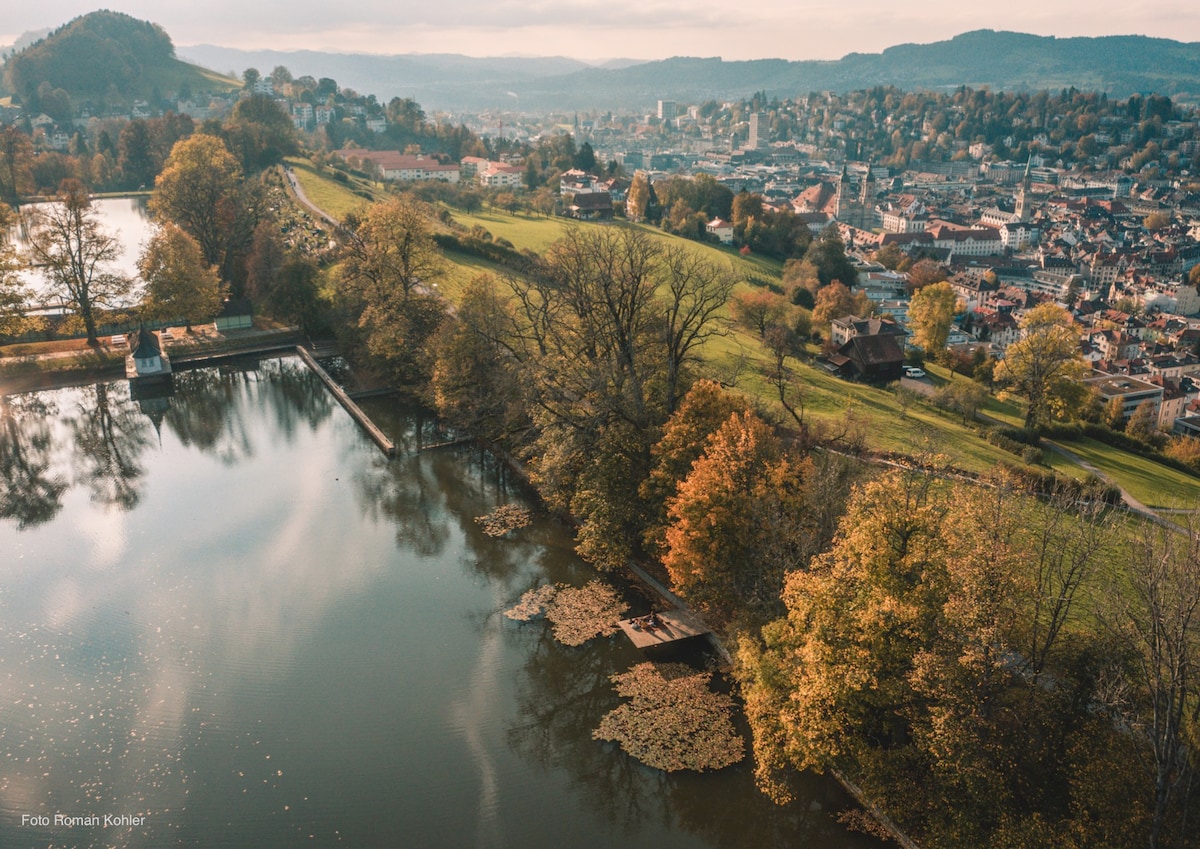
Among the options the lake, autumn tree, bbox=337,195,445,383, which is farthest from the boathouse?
the lake

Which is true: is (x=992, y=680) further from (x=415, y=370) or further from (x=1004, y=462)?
(x=415, y=370)

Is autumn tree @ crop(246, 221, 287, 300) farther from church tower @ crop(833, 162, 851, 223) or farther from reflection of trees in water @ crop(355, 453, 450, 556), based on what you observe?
church tower @ crop(833, 162, 851, 223)

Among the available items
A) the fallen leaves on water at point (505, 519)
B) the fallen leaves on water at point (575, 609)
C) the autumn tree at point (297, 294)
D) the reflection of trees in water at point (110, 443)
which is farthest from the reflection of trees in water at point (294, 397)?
the fallen leaves on water at point (575, 609)

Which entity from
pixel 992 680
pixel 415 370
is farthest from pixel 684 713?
pixel 415 370

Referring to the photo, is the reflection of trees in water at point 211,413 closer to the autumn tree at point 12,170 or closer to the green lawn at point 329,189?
the green lawn at point 329,189

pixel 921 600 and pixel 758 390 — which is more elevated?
pixel 921 600

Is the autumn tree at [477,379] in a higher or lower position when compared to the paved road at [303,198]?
lower
